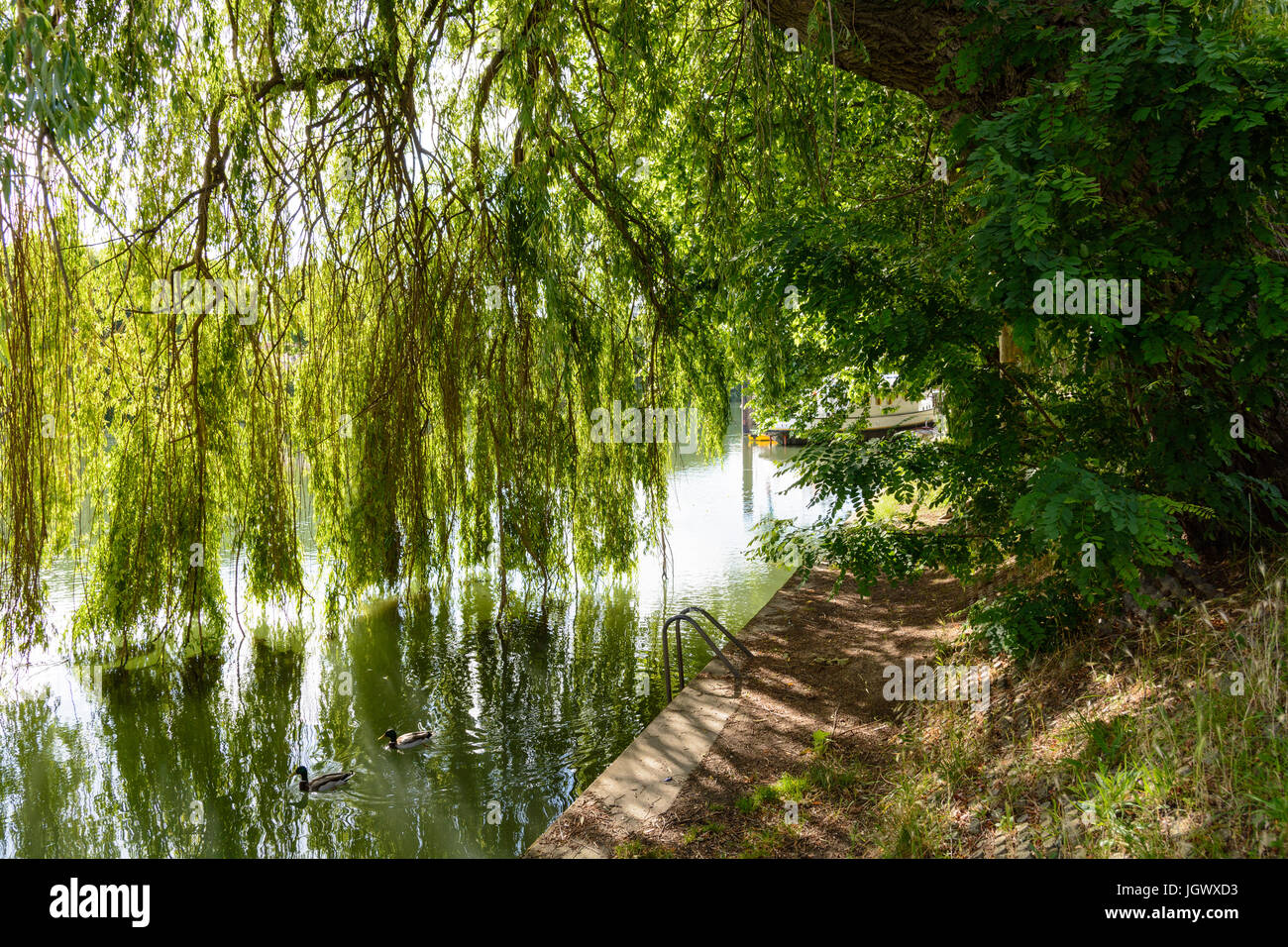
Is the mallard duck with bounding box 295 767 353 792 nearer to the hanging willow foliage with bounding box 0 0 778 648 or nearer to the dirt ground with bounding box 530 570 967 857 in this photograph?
the hanging willow foliage with bounding box 0 0 778 648

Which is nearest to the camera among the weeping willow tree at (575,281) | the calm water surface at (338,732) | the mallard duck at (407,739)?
the weeping willow tree at (575,281)

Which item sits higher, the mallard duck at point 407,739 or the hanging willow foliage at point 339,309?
the hanging willow foliage at point 339,309

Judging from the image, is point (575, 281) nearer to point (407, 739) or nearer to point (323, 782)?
point (407, 739)

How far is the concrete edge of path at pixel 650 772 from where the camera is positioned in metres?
3.65

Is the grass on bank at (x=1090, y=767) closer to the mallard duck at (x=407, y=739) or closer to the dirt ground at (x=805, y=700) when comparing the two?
the dirt ground at (x=805, y=700)

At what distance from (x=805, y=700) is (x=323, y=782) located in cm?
293

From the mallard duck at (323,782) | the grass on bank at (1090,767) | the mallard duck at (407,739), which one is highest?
the grass on bank at (1090,767)

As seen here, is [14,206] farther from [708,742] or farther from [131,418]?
[708,742]

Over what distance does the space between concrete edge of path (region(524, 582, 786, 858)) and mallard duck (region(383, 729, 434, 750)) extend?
1463mm

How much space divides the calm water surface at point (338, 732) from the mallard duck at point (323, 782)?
0.08m

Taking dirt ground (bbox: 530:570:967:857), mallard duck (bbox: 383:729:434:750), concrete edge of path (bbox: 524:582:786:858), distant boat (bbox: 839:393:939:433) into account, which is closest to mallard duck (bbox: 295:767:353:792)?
mallard duck (bbox: 383:729:434:750)

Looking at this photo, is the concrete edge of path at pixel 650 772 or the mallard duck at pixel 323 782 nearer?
the concrete edge of path at pixel 650 772

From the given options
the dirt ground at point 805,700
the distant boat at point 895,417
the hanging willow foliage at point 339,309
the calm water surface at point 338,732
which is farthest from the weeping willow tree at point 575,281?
the dirt ground at point 805,700
